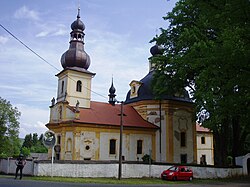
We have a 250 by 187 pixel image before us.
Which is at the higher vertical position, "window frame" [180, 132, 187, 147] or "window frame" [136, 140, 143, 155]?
"window frame" [180, 132, 187, 147]

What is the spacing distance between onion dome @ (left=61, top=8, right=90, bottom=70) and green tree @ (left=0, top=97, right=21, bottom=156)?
11.0m

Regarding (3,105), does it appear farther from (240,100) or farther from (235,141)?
(240,100)

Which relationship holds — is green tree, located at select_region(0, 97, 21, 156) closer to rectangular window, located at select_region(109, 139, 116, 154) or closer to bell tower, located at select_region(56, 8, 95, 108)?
bell tower, located at select_region(56, 8, 95, 108)

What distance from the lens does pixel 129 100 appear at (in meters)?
41.2

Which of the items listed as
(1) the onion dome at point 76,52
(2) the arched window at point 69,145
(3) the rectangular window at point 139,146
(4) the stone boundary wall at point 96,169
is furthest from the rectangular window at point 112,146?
(1) the onion dome at point 76,52

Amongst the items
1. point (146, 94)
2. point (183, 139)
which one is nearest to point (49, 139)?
point (146, 94)

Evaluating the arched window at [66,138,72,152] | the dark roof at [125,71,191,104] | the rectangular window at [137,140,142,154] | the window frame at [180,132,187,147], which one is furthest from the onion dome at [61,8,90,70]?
the window frame at [180,132,187,147]

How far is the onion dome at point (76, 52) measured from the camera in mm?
37125

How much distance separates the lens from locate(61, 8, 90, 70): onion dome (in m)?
37.1

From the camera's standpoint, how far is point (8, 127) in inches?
1640

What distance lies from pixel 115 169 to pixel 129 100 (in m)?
17.8

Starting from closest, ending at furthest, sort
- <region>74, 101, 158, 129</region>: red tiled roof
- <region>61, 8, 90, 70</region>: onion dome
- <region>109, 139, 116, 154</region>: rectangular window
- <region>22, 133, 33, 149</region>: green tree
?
<region>74, 101, 158, 129</region>: red tiled roof, <region>109, 139, 116, 154</region>: rectangular window, <region>61, 8, 90, 70</region>: onion dome, <region>22, 133, 33, 149</region>: green tree

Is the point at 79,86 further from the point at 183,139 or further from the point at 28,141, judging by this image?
the point at 28,141

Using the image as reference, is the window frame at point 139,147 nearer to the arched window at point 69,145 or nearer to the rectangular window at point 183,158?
the rectangular window at point 183,158
